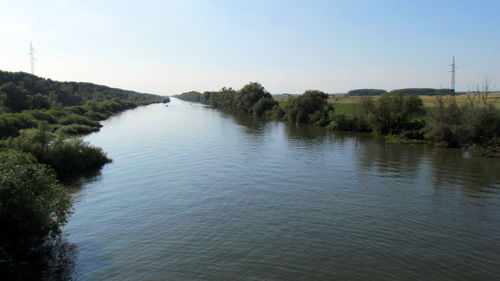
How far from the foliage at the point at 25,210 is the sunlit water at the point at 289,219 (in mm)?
1987

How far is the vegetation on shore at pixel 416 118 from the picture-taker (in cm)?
4166

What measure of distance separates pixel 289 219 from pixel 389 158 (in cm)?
2328

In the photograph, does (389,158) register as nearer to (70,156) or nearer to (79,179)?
(79,179)

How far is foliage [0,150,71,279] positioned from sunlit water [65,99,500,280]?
6.52 feet

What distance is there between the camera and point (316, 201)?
22.7m

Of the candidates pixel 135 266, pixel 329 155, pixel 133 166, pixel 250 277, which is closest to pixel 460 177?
pixel 329 155

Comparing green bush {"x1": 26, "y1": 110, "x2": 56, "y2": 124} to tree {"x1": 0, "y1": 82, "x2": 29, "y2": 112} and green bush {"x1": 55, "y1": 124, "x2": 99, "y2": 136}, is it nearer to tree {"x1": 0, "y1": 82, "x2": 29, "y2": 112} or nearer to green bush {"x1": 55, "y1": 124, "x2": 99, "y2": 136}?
green bush {"x1": 55, "y1": 124, "x2": 99, "y2": 136}

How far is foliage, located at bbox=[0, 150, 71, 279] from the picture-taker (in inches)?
538

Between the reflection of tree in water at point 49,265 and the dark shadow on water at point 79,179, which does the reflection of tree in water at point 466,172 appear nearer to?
the reflection of tree in water at point 49,265

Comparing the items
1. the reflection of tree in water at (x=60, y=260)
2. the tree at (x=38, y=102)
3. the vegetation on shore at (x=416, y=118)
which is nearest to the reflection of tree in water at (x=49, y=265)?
the reflection of tree in water at (x=60, y=260)

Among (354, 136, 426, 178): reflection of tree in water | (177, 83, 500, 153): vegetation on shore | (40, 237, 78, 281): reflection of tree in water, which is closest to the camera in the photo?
(40, 237, 78, 281): reflection of tree in water

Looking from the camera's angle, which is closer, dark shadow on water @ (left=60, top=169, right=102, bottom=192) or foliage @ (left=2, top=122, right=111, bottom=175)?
dark shadow on water @ (left=60, top=169, right=102, bottom=192)

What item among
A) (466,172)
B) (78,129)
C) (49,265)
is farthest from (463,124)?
(78,129)

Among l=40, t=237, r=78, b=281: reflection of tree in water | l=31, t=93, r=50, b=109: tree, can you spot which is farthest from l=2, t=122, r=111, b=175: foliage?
l=31, t=93, r=50, b=109: tree
